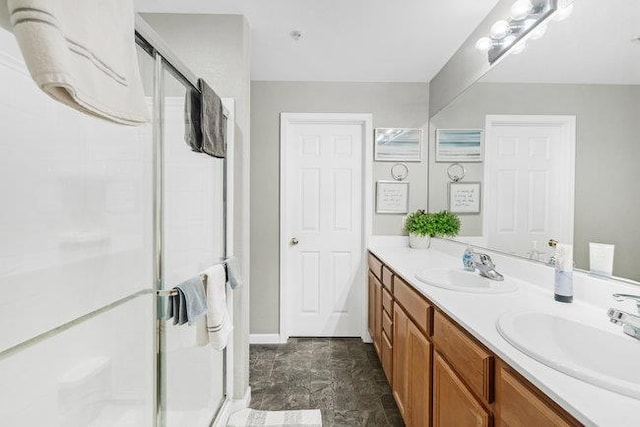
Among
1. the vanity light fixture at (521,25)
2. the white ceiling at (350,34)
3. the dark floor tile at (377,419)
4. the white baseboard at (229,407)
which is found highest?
the white ceiling at (350,34)

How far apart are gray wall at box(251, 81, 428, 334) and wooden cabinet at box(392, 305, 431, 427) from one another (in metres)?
1.23

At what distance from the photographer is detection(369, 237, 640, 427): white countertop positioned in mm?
568

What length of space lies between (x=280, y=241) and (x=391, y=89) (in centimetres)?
174

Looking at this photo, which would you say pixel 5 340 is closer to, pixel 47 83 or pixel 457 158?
pixel 47 83

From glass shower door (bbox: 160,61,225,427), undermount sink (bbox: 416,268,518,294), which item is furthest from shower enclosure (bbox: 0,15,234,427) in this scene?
undermount sink (bbox: 416,268,518,294)

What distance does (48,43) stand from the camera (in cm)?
46

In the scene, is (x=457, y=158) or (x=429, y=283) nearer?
(x=429, y=283)

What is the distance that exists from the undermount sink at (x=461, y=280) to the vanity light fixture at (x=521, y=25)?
1223 millimetres

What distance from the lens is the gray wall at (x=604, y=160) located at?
105cm

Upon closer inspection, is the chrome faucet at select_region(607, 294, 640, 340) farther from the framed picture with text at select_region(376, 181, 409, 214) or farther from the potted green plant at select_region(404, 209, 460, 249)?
the framed picture with text at select_region(376, 181, 409, 214)

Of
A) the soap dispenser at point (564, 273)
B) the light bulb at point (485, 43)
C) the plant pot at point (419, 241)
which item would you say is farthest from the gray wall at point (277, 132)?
the soap dispenser at point (564, 273)

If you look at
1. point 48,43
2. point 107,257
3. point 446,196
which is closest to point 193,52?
point 107,257

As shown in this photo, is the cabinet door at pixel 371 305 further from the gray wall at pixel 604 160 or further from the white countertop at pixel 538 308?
the gray wall at pixel 604 160

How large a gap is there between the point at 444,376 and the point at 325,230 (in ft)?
6.13
